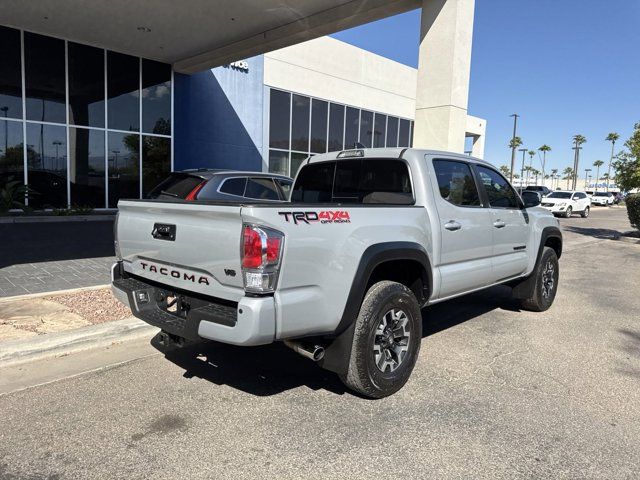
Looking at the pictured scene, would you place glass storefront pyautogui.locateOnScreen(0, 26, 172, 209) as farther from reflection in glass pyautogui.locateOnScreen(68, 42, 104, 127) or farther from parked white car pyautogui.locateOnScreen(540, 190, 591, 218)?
parked white car pyautogui.locateOnScreen(540, 190, 591, 218)

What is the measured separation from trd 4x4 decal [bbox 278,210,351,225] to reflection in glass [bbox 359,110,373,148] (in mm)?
21969

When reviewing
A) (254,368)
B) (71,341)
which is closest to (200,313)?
(254,368)

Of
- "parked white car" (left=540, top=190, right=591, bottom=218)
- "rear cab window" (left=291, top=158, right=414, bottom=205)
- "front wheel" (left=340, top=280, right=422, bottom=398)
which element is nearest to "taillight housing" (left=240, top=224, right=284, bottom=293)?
"front wheel" (left=340, top=280, right=422, bottom=398)

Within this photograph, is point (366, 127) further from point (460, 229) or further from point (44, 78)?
point (460, 229)

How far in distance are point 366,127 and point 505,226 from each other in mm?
20595

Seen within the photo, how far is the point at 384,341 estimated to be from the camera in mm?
3717

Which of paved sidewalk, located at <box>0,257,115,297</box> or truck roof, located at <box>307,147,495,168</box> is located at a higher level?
truck roof, located at <box>307,147,495,168</box>

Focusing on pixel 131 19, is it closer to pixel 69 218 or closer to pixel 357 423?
pixel 69 218

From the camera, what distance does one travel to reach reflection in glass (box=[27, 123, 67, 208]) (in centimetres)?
1462

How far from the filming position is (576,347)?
5074mm

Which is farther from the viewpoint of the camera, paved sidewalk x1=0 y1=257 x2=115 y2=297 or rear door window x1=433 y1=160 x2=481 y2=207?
paved sidewalk x1=0 y1=257 x2=115 y2=297

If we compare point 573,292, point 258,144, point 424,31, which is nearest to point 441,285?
point 573,292

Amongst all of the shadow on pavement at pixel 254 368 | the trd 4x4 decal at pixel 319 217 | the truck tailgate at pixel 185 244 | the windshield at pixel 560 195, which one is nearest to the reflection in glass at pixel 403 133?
the windshield at pixel 560 195

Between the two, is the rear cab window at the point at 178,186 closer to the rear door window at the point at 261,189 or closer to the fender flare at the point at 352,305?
the rear door window at the point at 261,189
